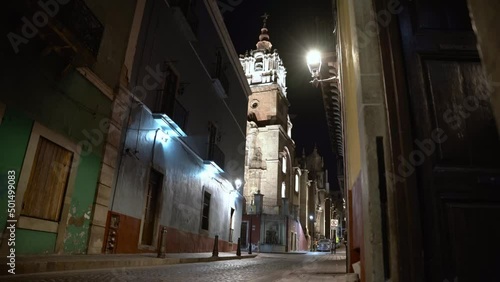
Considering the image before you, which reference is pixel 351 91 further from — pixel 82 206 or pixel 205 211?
pixel 205 211

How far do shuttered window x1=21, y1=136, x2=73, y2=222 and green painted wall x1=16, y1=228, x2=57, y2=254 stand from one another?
1.11 ft

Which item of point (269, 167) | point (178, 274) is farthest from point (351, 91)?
point (269, 167)

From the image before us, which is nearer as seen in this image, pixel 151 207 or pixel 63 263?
pixel 63 263

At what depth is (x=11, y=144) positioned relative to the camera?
19.7ft

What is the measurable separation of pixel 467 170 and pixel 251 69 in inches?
1585

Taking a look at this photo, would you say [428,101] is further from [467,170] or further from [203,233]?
[203,233]

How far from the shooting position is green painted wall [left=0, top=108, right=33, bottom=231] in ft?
19.0

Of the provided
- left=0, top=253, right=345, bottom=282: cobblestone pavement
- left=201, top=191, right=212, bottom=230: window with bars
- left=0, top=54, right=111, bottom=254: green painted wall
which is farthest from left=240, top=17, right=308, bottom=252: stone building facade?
left=0, top=54, right=111, bottom=254: green painted wall

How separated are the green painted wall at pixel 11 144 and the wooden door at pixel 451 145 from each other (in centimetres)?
A: 649

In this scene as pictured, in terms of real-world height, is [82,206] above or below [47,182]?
below

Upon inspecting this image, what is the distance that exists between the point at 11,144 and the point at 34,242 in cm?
196

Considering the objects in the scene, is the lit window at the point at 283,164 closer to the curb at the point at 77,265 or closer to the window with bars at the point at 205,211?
the window with bars at the point at 205,211

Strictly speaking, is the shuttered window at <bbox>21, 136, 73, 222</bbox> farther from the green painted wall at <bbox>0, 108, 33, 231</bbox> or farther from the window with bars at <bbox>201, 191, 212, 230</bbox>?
the window with bars at <bbox>201, 191, 212, 230</bbox>

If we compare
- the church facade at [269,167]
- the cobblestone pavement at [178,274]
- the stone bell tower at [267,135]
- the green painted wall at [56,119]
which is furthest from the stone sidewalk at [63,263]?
the stone bell tower at [267,135]
